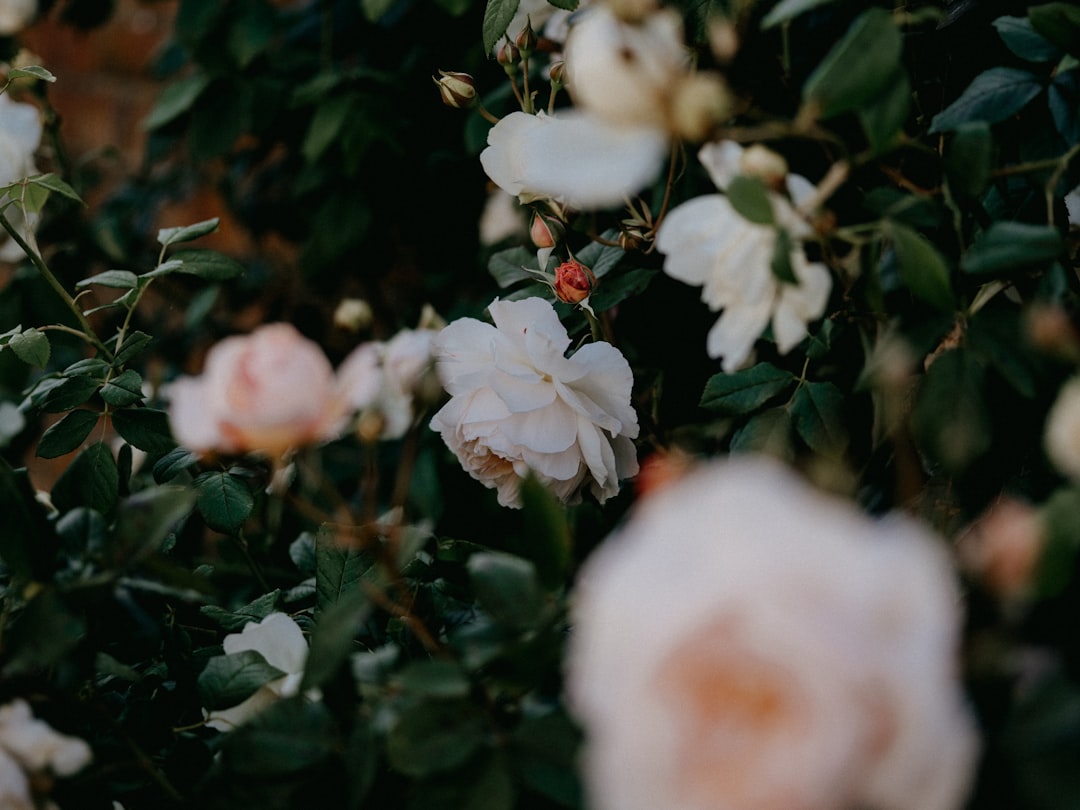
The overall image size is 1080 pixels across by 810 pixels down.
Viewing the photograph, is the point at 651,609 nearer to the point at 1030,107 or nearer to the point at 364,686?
the point at 364,686

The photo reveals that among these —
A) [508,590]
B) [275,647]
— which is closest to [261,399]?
[508,590]

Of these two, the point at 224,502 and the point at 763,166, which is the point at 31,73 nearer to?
the point at 224,502

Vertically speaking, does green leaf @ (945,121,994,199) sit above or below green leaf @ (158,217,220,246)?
above

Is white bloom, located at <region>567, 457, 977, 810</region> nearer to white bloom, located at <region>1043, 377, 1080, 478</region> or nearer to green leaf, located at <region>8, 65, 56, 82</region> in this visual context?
white bloom, located at <region>1043, 377, 1080, 478</region>

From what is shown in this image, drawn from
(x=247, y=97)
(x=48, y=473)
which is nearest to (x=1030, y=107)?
→ (x=247, y=97)

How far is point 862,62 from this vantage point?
14.0 inches

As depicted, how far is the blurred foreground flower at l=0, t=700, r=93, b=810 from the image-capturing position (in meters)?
0.38

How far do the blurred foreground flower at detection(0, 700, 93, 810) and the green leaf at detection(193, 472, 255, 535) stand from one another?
0.73 feet

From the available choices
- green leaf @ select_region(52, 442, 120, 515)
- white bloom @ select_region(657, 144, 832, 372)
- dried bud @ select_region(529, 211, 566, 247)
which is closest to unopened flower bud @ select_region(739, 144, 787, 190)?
white bloom @ select_region(657, 144, 832, 372)

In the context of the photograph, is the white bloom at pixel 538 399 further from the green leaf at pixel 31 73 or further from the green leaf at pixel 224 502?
the green leaf at pixel 31 73

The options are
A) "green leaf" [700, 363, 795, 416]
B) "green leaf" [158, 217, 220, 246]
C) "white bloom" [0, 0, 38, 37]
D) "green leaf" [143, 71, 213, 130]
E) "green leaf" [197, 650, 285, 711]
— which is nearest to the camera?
"green leaf" [197, 650, 285, 711]

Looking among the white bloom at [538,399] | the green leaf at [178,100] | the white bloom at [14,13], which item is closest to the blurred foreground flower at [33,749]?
the white bloom at [538,399]

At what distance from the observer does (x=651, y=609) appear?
0.24 meters

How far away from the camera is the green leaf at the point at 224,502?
61 cm
